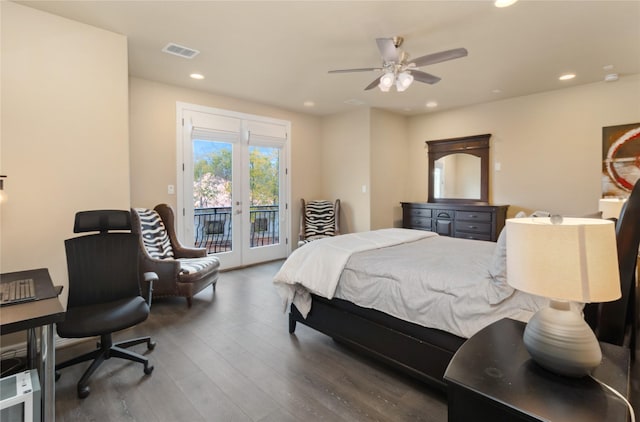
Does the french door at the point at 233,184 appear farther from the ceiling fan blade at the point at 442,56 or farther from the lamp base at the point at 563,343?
the lamp base at the point at 563,343

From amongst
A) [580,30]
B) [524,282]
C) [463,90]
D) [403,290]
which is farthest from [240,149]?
[524,282]

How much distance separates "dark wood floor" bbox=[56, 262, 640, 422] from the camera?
72.0 inches

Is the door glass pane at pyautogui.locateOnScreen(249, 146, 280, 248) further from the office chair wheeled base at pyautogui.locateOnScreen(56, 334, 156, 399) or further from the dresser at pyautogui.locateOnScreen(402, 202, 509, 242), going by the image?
the office chair wheeled base at pyautogui.locateOnScreen(56, 334, 156, 399)

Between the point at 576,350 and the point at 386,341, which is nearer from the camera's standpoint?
the point at 576,350

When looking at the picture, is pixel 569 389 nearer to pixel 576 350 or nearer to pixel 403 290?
pixel 576 350

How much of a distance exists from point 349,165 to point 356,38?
9.55 feet

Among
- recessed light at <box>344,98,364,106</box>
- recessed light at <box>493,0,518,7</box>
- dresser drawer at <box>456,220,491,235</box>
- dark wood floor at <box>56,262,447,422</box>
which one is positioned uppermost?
recessed light at <box>344,98,364,106</box>

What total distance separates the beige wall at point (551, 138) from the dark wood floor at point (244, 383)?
13.0ft

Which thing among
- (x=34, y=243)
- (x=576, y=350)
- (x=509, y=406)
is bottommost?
(x=509, y=406)

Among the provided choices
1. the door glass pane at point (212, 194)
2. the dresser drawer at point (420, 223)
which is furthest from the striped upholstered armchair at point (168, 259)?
the dresser drawer at point (420, 223)

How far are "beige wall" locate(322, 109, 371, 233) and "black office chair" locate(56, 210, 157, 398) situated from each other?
3.82m

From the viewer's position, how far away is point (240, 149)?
16.7 ft

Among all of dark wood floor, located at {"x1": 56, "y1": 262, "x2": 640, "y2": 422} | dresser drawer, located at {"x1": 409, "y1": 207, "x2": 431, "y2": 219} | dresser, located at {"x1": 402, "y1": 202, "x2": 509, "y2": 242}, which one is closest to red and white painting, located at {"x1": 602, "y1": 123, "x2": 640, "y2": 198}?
dresser, located at {"x1": 402, "y1": 202, "x2": 509, "y2": 242}

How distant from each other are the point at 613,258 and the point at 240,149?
4798mm
